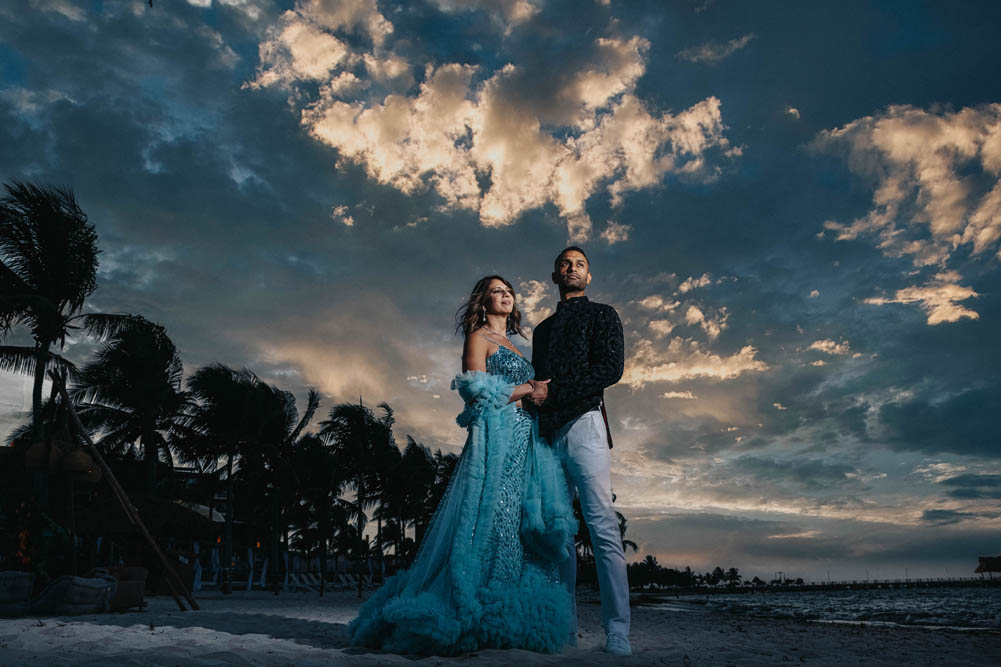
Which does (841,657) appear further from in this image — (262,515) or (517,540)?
(262,515)

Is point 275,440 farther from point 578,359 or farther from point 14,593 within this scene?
point 578,359

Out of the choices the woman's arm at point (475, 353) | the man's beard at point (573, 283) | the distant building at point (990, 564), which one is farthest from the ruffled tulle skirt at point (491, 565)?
the distant building at point (990, 564)

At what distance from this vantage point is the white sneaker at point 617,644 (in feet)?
13.3

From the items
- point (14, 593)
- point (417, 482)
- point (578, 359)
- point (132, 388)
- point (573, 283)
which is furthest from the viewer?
point (417, 482)

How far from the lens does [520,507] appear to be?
4500 mm

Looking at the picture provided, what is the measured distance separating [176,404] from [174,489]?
21.8 ft

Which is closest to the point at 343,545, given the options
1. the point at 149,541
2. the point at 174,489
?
the point at 174,489

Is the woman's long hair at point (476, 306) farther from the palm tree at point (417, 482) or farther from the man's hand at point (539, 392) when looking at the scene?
the palm tree at point (417, 482)

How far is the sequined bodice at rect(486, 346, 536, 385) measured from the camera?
187 inches

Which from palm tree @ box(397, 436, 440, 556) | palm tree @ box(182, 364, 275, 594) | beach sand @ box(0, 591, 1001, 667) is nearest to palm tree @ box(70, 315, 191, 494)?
palm tree @ box(182, 364, 275, 594)

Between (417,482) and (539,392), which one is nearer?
(539,392)

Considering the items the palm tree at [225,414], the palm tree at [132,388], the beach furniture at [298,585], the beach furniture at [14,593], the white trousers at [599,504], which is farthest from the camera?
the beach furniture at [298,585]

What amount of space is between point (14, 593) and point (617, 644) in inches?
308

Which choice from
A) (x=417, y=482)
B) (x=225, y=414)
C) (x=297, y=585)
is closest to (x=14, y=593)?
(x=225, y=414)
